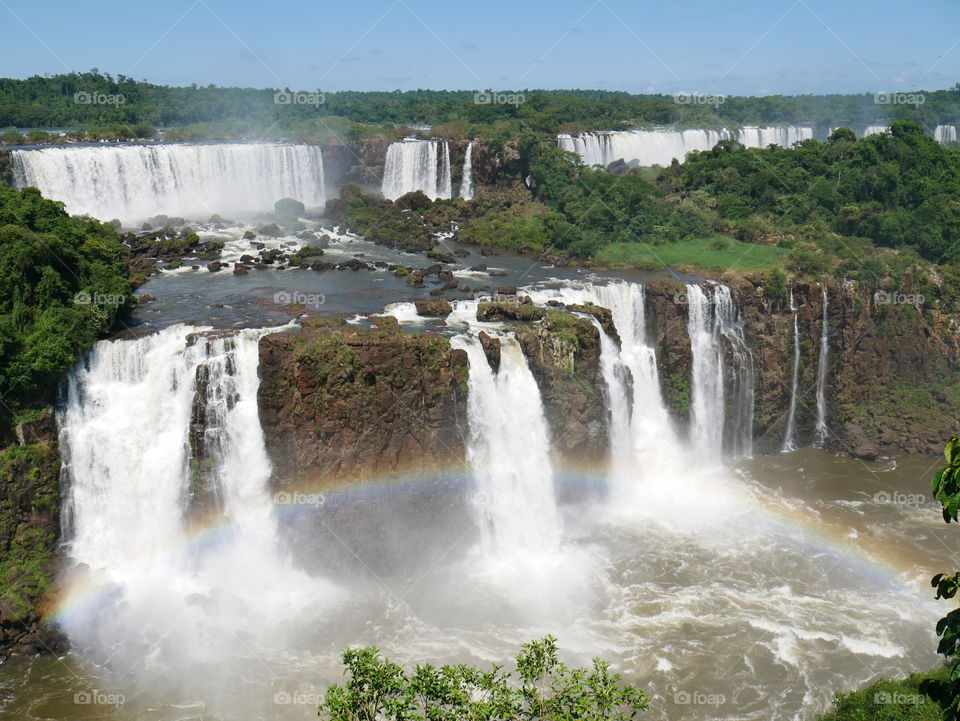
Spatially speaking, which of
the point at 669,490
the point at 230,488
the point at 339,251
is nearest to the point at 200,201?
the point at 339,251

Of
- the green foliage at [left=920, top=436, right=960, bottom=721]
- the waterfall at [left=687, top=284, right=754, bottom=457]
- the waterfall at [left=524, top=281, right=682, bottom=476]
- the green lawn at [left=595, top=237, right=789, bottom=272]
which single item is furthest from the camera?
the green lawn at [left=595, top=237, right=789, bottom=272]

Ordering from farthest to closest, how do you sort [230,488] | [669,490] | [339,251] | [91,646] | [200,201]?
[200,201], [339,251], [669,490], [230,488], [91,646]

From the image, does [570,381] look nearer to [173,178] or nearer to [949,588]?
[949,588]

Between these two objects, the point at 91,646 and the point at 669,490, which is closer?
the point at 91,646

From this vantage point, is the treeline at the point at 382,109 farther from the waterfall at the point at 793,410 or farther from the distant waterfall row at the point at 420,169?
Result: the waterfall at the point at 793,410

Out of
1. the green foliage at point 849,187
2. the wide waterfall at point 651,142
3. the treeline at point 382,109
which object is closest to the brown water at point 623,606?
the green foliage at point 849,187

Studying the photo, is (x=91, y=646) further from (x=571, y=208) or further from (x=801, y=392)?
(x=571, y=208)

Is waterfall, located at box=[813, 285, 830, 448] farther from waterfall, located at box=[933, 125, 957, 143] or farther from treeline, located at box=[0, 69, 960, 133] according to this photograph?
waterfall, located at box=[933, 125, 957, 143]

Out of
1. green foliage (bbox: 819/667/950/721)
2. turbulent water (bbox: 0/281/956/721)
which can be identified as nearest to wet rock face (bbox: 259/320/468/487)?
turbulent water (bbox: 0/281/956/721)
